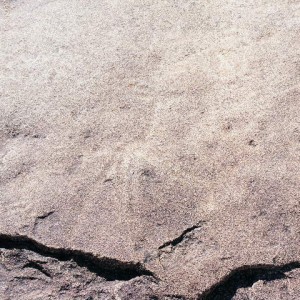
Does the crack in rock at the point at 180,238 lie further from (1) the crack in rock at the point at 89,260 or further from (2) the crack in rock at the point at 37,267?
(2) the crack in rock at the point at 37,267

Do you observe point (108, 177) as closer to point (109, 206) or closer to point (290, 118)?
point (109, 206)

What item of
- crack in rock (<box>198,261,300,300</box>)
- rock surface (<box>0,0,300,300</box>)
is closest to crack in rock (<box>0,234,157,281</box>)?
rock surface (<box>0,0,300,300</box>)

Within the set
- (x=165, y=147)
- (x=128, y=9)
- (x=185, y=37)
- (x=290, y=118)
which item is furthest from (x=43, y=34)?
(x=290, y=118)

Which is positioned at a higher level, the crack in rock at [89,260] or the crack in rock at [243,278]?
the crack in rock at [89,260]

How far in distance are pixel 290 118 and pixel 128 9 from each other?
3.97ft

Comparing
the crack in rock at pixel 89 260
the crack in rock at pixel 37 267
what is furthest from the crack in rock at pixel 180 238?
the crack in rock at pixel 37 267

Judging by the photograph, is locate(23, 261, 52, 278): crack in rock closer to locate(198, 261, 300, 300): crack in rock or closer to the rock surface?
the rock surface

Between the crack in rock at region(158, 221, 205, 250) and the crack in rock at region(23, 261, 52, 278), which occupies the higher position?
the crack in rock at region(23, 261, 52, 278)

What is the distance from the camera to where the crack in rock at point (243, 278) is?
1.77m

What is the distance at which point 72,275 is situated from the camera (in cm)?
186

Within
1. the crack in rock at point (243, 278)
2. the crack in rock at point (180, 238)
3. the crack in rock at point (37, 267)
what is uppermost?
the crack in rock at point (37, 267)

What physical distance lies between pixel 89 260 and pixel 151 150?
0.56 meters

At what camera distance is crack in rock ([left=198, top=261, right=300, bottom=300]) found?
1.77m

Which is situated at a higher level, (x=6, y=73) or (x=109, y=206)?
(x=6, y=73)
